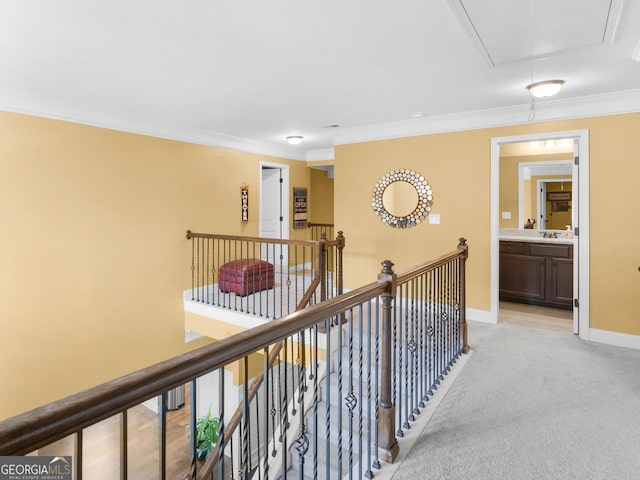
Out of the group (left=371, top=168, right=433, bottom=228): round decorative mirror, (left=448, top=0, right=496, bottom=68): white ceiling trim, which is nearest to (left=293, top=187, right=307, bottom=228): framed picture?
(left=371, top=168, right=433, bottom=228): round decorative mirror

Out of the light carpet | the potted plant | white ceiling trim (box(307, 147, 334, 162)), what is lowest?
the potted plant

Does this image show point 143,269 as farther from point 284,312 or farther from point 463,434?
point 463,434

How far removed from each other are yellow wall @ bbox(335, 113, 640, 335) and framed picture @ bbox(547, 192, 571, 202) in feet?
7.17

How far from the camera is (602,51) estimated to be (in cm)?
269

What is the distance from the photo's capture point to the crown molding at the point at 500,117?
3.67 meters

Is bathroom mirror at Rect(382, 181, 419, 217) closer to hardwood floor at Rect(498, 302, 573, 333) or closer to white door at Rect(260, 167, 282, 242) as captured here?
hardwood floor at Rect(498, 302, 573, 333)

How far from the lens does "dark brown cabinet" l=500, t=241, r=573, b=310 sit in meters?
4.97

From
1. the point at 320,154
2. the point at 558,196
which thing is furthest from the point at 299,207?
the point at 558,196

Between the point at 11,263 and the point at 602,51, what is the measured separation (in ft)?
17.9

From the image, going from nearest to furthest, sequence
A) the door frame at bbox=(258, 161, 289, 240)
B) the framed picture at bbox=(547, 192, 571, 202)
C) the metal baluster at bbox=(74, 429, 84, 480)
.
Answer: the metal baluster at bbox=(74, 429, 84, 480)
the framed picture at bbox=(547, 192, 571, 202)
the door frame at bbox=(258, 161, 289, 240)

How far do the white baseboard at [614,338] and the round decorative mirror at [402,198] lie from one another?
2.18 m

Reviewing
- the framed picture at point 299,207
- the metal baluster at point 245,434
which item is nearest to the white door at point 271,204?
the framed picture at point 299,207

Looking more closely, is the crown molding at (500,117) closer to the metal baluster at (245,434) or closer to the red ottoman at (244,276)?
the red ottoman at (244,276)

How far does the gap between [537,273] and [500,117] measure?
2.32 meters
